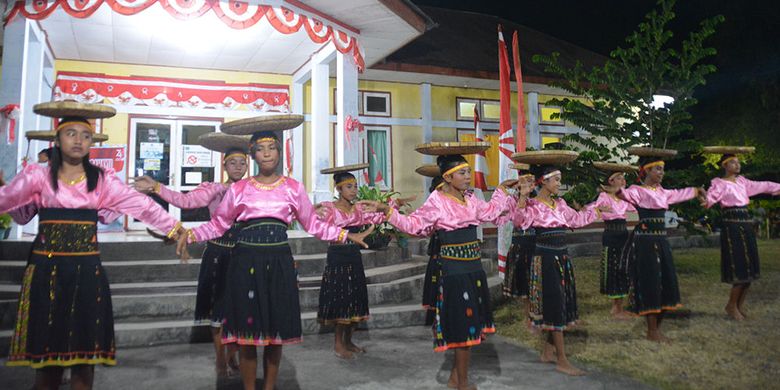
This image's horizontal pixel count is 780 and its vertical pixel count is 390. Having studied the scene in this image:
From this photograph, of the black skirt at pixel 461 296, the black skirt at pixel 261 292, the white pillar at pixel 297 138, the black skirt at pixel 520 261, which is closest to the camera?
the black skirt at pixel 261 292

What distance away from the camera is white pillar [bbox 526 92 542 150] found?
1455 cm

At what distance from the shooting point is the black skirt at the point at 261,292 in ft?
12.3

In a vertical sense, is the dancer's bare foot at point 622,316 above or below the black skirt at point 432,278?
below

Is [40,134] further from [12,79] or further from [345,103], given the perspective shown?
[345,103]

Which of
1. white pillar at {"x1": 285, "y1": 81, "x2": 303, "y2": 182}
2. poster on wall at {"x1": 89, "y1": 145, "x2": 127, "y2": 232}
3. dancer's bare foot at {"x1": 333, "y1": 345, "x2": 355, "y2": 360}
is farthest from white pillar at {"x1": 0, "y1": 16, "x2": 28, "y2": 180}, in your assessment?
dancer's bare foot at {"x1": 333, "y1": 345, "x2": 355, "y2": 360}

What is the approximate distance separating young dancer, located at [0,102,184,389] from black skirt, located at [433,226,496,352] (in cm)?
249

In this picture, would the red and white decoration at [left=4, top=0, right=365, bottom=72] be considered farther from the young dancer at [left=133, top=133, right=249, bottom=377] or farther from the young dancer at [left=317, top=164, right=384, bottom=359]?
the young dancer at [left=317, top=164, right=384, bottom=359]

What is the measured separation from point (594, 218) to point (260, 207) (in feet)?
12.3

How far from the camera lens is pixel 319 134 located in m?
9.72


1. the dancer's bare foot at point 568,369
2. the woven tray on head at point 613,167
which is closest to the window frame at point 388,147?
the woven tray on head at point 613,167

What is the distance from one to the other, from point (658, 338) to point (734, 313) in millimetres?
1952

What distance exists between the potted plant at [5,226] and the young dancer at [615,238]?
8.34m

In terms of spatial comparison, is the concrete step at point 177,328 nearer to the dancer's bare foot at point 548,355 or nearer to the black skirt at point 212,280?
the black skirt at point 212,280

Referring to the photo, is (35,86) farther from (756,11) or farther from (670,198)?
(756,11)
